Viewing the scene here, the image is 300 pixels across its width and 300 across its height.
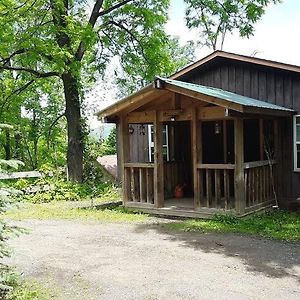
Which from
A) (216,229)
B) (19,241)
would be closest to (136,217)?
(216,229)

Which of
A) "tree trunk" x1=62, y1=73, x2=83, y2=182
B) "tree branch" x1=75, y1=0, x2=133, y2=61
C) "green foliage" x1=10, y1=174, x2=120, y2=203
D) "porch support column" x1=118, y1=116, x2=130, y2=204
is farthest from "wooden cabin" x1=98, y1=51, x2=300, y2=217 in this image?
"tree branch" x1=75, y1=0, x2=133, y2=61

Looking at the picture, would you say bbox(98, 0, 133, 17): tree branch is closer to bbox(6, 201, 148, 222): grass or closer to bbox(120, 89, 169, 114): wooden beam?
bbox(120, 89, 169, 114): wooden beam

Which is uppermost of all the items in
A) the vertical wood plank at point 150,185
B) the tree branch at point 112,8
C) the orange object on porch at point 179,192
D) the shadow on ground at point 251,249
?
the tree branch at point 112,8

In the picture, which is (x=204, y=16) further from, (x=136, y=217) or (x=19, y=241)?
(x=19, y=241)

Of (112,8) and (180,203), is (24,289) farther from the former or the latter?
(112,8)

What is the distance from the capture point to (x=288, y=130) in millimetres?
11320

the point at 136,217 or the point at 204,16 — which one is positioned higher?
the point at 204,16

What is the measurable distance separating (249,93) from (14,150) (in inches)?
762

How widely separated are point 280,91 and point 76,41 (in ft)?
27.1

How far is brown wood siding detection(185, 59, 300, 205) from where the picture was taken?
11234 mm

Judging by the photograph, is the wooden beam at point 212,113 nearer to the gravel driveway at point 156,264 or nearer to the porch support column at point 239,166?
the porch support column at point 239,166

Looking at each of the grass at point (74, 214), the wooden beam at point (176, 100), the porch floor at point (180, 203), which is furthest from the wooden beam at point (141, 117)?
the grass at point (74, 214)

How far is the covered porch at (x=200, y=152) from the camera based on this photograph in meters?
9.55

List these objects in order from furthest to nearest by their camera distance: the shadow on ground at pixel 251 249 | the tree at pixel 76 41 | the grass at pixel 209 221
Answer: the tree at pixel 76 41 → the grass at pixel 209 221 → the shadow on ground at pixel 251 249
